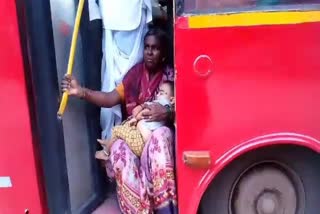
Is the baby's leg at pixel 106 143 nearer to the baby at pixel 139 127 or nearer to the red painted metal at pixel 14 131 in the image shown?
the baby at pixel 139 127

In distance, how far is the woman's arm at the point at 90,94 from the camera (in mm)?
2707

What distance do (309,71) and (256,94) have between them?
266 millimetres

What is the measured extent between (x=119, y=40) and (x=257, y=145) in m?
1.07

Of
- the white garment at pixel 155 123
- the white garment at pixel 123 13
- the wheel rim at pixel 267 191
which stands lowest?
the wheel rim at pixel 267 191

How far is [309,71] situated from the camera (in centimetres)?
241

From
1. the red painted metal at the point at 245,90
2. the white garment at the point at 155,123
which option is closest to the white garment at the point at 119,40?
the white garment at the point at 155,123

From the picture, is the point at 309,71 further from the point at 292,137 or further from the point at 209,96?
the point at 209,96

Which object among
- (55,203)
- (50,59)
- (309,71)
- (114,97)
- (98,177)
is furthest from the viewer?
(98,177)

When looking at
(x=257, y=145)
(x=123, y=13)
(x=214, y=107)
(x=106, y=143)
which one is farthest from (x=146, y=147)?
(x=123, y=13)

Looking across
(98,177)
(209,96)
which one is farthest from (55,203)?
(209,96)

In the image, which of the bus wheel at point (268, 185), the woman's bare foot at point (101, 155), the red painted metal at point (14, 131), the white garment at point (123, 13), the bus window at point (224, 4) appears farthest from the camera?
the woman's bare foot at point (101, 155)

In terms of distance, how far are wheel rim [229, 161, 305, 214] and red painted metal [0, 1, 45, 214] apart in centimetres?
106

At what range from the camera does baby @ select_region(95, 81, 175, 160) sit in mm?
2816

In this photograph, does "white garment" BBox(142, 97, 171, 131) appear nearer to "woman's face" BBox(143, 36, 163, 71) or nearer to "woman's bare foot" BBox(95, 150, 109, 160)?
"woman's face" BBox(143, 36, 163, 71)
